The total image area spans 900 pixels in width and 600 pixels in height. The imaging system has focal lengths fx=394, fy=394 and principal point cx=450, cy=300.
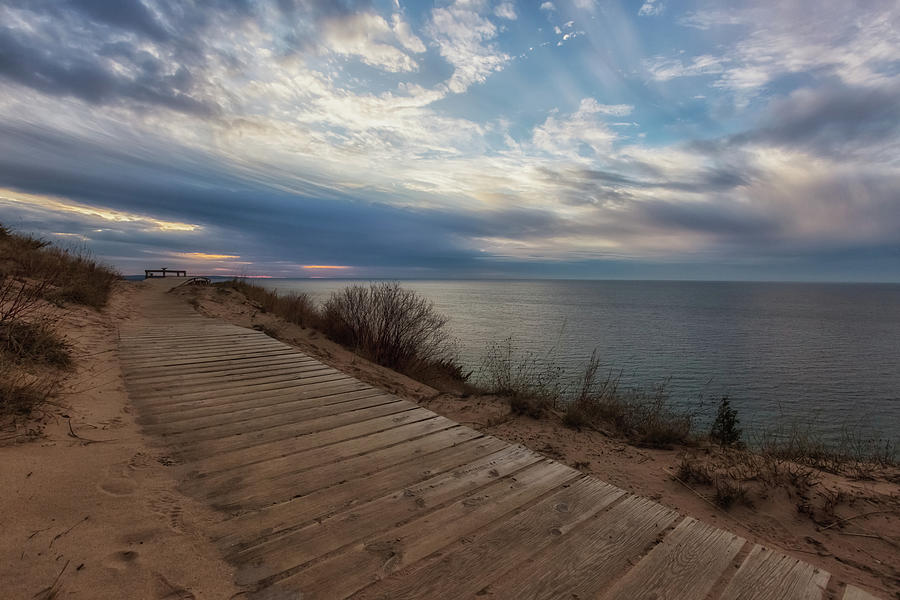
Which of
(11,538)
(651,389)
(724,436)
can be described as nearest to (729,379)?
(651,389)

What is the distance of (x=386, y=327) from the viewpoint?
35.3 ft

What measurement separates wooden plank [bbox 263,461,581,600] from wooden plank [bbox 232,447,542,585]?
0.06m

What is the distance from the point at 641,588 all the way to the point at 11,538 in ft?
9.12

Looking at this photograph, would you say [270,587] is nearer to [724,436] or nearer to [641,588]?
[641,588]

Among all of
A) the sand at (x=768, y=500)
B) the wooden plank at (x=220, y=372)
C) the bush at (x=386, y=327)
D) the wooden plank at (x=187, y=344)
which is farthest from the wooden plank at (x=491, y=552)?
the bush at (x=386, y=327)

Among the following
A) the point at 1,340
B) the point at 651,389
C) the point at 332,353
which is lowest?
the point at 651,389

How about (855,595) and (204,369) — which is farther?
(204,369)

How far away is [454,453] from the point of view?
3.11 meters

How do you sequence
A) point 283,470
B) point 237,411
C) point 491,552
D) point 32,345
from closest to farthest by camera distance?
point 491,552 → point 283,470 → point 237,411 → point 32,345

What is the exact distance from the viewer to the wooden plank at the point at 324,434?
268 centimetres

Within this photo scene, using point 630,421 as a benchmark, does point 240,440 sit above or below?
above

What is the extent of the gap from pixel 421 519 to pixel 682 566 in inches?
52.4

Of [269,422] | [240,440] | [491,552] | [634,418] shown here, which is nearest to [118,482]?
[240,440]

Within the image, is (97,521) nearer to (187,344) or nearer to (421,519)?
(421,519)
